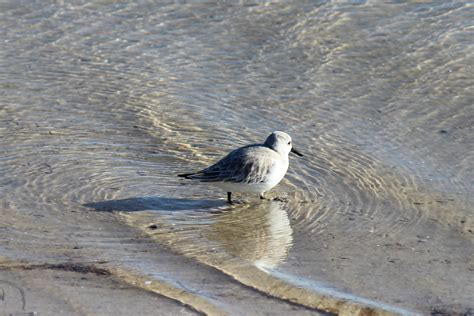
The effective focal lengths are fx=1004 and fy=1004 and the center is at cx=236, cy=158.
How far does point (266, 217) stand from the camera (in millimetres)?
7945

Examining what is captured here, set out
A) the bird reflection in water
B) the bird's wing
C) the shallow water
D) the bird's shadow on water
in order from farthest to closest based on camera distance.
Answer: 1. the bird's wing
2. the bird's shadow on water
3. the bird reflection in water
4. the shallow water

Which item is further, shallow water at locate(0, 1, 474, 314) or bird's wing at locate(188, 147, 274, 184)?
bird's wing at locate(188, 147, 274, 184)

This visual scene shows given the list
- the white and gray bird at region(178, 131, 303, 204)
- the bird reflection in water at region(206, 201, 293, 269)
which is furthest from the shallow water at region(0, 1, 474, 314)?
the white and gray bird at region(178, 131, 303, 204)

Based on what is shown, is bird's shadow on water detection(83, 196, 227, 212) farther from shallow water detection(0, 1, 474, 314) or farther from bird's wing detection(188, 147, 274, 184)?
bird's wing detection(188, 147, 274, 184)

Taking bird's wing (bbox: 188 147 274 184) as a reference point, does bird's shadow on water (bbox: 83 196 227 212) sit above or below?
below

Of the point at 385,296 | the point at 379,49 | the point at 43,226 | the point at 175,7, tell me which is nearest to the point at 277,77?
the point at 379,49

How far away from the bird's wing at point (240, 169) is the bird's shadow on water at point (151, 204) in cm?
23

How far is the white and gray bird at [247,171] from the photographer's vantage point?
8.09 m

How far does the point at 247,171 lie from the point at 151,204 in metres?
0.83

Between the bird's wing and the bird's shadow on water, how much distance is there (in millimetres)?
227

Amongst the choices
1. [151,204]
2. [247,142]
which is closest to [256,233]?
[151,204]

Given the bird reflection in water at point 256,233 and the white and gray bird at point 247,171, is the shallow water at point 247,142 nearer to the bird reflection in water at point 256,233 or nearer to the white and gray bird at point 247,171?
the bird reflection in water at point 256,233

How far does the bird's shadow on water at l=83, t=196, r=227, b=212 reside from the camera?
789 centimetres

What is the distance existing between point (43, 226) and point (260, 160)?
191 cm
